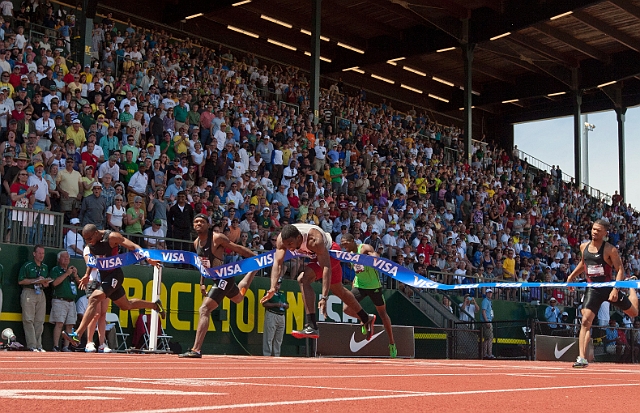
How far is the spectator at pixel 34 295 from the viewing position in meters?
14.8

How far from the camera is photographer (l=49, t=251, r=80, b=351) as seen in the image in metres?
15.2

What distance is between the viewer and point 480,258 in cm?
2620

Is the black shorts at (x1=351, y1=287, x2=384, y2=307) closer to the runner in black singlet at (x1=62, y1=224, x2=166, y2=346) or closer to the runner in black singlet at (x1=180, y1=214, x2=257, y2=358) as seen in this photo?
the runner in black singlet at (x1=180, y1=214, x2=257, y2=358)

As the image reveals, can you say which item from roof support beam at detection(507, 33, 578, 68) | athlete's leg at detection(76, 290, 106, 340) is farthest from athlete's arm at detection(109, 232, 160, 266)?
roof support beam at detection(507, 33, 578, 68)

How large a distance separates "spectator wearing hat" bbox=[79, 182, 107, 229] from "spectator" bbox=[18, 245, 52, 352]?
125 cm

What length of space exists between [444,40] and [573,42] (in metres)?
5.77

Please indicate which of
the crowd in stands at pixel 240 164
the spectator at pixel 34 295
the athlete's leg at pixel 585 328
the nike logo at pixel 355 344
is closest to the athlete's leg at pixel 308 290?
the athlete's leg at pixel 585 328

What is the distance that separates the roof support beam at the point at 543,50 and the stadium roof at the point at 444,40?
59 mm

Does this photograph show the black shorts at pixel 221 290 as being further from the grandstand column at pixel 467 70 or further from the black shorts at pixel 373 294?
the grandstand column at pixel 467 70

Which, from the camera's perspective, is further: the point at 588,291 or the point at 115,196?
the point at 115,196

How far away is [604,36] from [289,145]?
19.0 m

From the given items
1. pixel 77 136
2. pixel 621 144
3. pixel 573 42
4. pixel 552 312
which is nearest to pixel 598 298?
pixel 77 136

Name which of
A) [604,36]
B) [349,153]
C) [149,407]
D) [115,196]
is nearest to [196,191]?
[115,196]

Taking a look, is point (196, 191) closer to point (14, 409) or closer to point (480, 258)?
point (480, 258)
